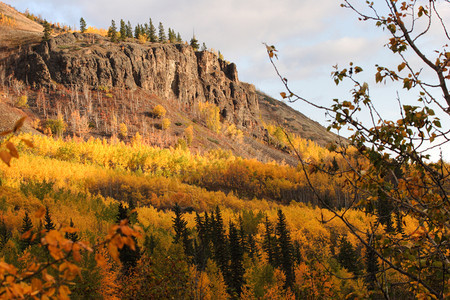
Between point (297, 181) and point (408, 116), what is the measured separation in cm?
10614

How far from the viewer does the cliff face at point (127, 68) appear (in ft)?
438

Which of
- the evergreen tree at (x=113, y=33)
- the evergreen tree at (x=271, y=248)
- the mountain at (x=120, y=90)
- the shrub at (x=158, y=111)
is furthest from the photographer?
the evergreen tree at (x=113, y=33)

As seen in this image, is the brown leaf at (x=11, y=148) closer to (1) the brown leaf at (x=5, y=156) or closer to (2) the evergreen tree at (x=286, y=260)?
(1) the brown leaf at (x=5, y=156)

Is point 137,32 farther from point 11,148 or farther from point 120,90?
point 11,148

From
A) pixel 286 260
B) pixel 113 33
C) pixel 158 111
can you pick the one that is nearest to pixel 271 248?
pixel 286 260

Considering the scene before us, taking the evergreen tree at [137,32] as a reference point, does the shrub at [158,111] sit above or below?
below

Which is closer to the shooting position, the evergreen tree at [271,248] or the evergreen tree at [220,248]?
the evergreen tree at [220,248]

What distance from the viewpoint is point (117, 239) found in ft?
8.03

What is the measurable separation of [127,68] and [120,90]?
1386cm

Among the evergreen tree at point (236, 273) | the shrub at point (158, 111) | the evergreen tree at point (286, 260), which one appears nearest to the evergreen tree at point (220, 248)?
the evergreen tree at point (236, 273)

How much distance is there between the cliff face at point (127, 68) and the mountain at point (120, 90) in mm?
390

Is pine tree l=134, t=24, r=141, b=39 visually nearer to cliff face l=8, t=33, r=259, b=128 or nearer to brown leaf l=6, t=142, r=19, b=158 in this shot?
cliff face l=8, t=33, r=259, b=128

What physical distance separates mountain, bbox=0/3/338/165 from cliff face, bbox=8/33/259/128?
1.28ft

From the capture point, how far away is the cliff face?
Result: 134 m
